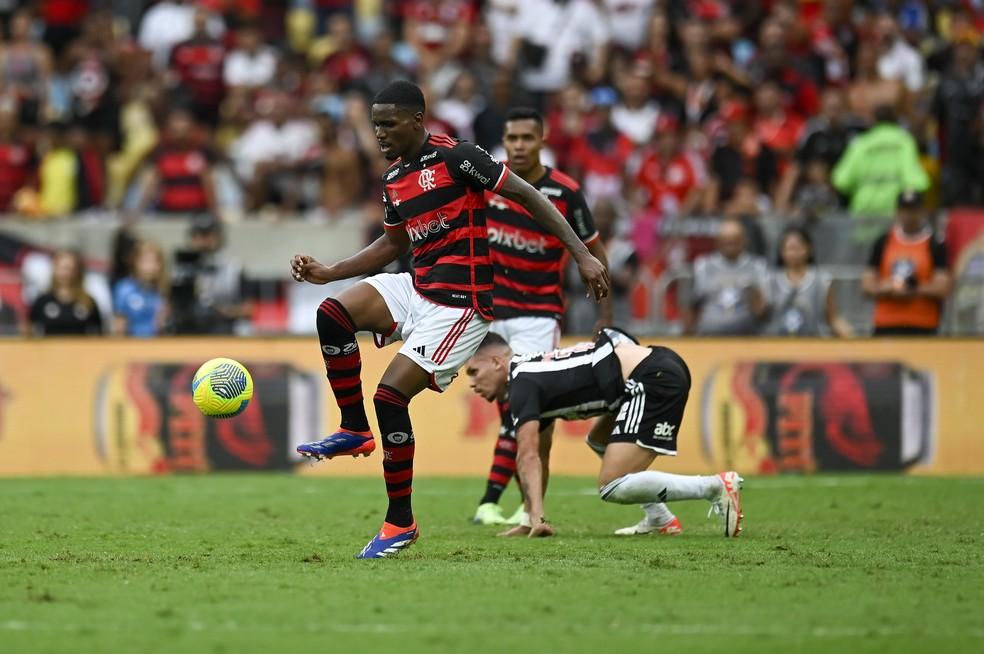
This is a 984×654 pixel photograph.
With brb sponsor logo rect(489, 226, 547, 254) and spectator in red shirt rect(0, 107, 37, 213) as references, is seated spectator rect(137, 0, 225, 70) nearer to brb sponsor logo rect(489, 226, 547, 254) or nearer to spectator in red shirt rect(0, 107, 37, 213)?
spectator in red shirt rect(0, 107, 37, 213)

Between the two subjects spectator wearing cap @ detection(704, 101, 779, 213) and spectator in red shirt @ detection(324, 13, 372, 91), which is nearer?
spectator wearing cap @ detection(704, 101, 779, 213)

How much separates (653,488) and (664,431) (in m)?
0.45

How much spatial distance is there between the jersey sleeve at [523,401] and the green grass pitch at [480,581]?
0.81 metres

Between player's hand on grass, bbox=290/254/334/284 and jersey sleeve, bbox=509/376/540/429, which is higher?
player's hand on grass, bbox=290/254/334/284

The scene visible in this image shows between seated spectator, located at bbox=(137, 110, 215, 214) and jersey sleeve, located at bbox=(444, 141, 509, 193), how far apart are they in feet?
34.7

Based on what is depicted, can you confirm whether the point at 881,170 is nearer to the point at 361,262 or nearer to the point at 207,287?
the point at 207,287

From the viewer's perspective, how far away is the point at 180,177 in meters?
18.7

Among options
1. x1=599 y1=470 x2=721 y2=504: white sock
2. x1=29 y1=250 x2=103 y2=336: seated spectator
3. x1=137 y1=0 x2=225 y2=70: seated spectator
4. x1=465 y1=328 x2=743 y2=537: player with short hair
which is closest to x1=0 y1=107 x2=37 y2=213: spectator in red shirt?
x1=137 y1=0 x2=225 y2=70: seated spectator

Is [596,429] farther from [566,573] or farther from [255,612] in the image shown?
[255,612]

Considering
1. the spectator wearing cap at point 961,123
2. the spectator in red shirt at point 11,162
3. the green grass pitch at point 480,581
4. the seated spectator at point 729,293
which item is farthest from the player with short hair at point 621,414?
the spectator in red shirt at point 11,162

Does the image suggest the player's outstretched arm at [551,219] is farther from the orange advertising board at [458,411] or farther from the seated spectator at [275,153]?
the seated spectator at [275,153]

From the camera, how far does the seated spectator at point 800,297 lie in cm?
1602

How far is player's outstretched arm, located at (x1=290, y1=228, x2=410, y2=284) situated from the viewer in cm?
891

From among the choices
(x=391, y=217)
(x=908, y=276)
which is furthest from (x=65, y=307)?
(x=908, y=276)
